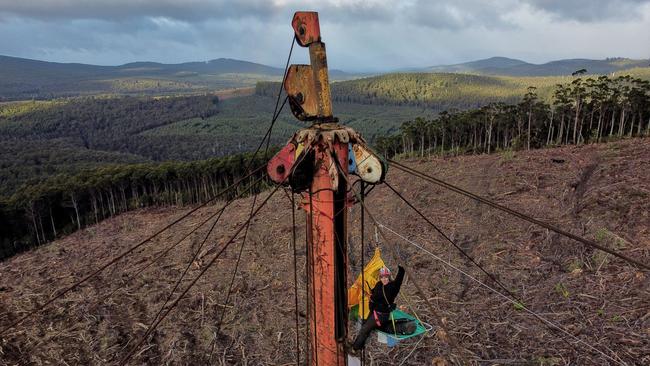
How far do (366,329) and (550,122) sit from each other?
4547cm

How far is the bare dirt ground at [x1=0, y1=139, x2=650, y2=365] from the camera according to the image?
6082mm

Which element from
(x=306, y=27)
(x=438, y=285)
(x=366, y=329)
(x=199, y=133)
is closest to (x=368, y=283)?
(x=366, y=329)

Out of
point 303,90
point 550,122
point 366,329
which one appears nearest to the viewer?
point 303,90

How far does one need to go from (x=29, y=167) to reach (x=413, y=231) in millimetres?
79475

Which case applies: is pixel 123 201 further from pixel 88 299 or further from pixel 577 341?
pixel 577 341

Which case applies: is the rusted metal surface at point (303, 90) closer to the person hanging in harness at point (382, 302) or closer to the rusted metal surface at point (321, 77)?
the rusted metal surface at point (321, 77)

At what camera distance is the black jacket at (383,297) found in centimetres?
381

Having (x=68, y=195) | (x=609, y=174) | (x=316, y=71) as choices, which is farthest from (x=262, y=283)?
(x=68, y=195)

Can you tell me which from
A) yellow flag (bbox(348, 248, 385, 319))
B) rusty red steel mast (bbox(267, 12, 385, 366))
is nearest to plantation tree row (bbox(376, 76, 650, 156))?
yellow flag (bbox(348, 248, 385, 319))

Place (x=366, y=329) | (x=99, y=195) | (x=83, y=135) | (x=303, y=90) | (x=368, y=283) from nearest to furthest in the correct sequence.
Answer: (x=303, y=90), (x=366, y=329), (x=368, y=283), (x=99, y=195), (x=83, y=135)

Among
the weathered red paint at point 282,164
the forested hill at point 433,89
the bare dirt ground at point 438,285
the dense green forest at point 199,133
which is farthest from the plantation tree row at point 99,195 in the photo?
the forested hill at point 433,89

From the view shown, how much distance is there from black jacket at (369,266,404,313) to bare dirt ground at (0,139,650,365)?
11.8 inches

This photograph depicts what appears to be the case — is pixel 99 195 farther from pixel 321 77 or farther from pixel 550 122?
pixel 550 122

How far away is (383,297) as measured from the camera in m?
3.89
